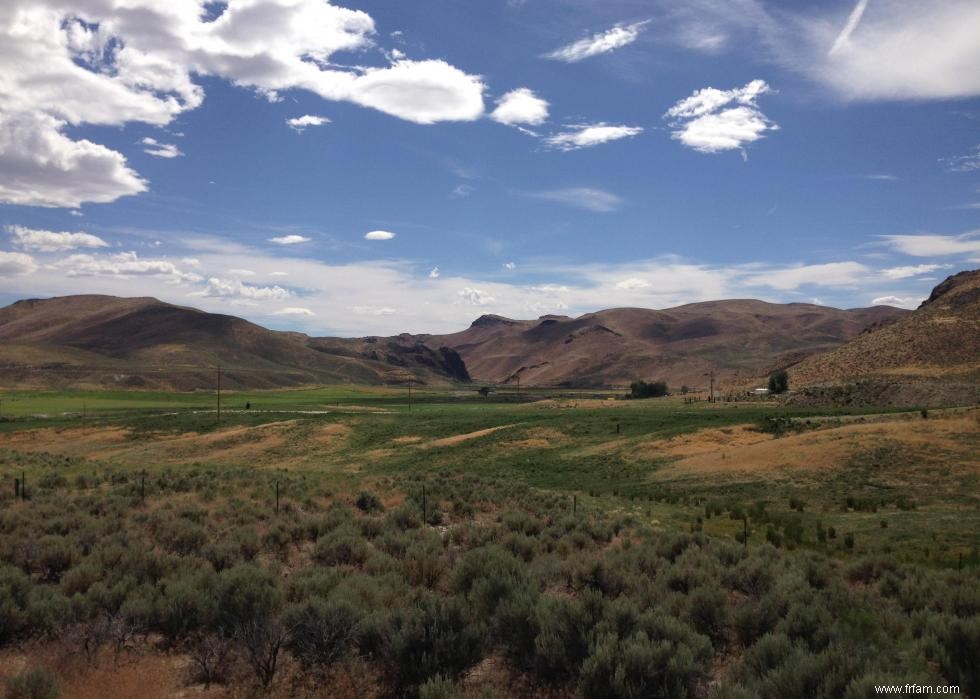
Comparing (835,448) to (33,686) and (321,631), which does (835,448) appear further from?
(33,686)

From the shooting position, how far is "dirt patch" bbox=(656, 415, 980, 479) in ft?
104

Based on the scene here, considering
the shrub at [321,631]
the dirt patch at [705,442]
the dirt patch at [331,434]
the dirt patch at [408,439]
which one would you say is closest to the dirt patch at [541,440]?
the dirt patch at [705,442]

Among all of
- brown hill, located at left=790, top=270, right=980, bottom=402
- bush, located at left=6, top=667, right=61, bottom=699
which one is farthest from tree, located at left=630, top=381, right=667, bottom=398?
bush, located at left=6, top=667, right=61, bottom=699

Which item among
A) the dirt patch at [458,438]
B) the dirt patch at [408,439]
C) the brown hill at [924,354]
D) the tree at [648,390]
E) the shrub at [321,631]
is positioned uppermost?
the brown hill at [924,354]

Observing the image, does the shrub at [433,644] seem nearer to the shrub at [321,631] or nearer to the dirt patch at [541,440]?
the shrub at [321,631]

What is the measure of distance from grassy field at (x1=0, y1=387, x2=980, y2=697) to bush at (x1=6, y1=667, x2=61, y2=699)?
22 centimetres

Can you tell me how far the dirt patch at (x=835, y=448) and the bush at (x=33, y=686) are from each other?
32.3 metres

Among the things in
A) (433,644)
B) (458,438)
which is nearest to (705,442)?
(458,438)

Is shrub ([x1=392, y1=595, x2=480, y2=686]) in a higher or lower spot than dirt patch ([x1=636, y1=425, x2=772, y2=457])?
higher

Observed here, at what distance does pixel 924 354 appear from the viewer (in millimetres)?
85438

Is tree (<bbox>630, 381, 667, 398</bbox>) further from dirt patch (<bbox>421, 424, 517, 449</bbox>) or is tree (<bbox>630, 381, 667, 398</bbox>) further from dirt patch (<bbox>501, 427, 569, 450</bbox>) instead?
dirt patch (<bbox>501, 427, 569, 450</bbox>)

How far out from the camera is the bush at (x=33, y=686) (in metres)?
6.73

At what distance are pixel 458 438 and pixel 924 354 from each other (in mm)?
69137

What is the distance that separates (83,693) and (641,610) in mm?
7561
